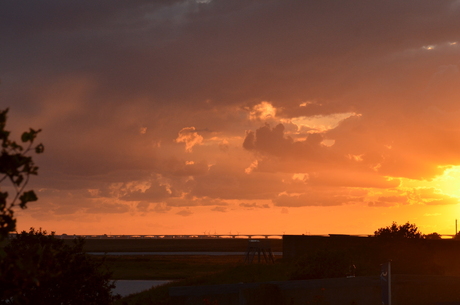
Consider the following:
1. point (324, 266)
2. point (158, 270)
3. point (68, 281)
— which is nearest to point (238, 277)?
point (324, 266)

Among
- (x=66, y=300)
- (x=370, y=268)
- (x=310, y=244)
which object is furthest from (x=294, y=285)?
(x=310, y=244)

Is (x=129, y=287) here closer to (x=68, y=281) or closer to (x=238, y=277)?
(x=238, y=277)

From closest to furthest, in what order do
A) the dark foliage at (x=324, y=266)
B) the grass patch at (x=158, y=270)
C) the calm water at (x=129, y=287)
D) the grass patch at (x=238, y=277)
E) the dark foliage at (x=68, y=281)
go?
1. the dark foliage at (x=68, y=281)
2. the dark foliage at (x=324, y=266)
3. the grass patch at (x=238, y=277)
4. the calm water at (x=129, y=287)
5. the grass patch at (x=158, y=270)

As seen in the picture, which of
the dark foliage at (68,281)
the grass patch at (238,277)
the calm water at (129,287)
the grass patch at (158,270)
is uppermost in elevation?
the dark foliage at (68,281)

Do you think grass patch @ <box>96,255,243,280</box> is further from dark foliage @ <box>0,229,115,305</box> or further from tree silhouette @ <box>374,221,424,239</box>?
dark foliage @ <box>0,229,115,305</box>

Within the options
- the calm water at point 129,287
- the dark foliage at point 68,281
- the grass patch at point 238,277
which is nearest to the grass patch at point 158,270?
the calm water at point 129,287

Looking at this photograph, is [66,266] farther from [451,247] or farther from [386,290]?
[451,247]

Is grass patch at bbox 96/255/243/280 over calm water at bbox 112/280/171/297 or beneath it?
over

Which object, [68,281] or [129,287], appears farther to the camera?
[129,287]

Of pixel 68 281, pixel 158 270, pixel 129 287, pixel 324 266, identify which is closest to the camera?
pixel 68 281

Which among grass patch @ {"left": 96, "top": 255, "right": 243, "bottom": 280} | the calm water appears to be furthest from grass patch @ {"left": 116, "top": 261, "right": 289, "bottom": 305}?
grass patch @ {"left": 96, "top": 255, "right": 243, "bottom": 280}

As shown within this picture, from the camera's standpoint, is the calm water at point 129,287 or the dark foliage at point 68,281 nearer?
the dark foliage at point 68,281

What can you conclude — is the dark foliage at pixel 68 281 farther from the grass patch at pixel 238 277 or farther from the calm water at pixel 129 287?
the calm water at pixel 129 287

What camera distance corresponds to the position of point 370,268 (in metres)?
39.0
